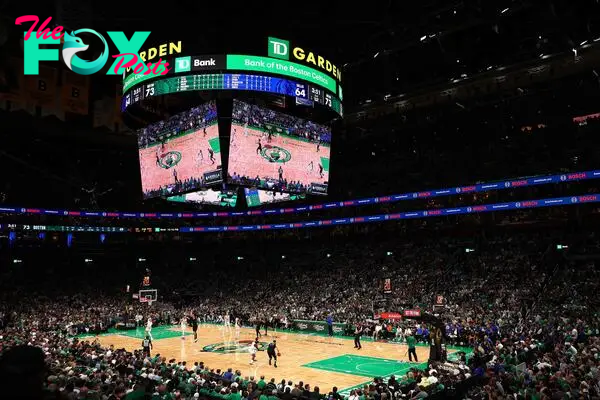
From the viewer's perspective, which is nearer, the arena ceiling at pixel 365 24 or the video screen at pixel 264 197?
the arena ceiling at pixel 365 24

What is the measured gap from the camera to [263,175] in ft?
87.1

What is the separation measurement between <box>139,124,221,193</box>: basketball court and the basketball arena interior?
110mm

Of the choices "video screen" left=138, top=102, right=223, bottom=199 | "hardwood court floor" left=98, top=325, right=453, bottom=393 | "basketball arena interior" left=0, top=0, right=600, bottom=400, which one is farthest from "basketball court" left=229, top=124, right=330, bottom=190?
"hardwood court floor" left=98, top=325, right=453, bottom=393

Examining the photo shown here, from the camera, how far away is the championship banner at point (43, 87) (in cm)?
3306

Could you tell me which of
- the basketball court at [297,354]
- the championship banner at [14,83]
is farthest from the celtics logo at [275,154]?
the championship banner at [14,83]

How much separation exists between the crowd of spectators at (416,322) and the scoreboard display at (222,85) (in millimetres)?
12981

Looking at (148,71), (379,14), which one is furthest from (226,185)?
(379,14)

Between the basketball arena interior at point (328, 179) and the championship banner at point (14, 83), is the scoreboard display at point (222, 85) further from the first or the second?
the championship banner at point (14, 83)

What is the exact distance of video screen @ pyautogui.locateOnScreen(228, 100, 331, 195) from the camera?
84.5 ft

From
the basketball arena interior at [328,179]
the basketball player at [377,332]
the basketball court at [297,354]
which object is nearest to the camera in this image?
the basketball arena interior at [328,179]

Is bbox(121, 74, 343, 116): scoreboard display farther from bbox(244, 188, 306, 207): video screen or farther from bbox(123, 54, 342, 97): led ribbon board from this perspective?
bbox(244, 188, 306, 207): video screen

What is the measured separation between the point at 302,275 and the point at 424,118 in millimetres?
Answer: 20140

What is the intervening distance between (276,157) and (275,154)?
180 mm

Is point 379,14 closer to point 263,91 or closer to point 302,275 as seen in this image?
point 263,91
